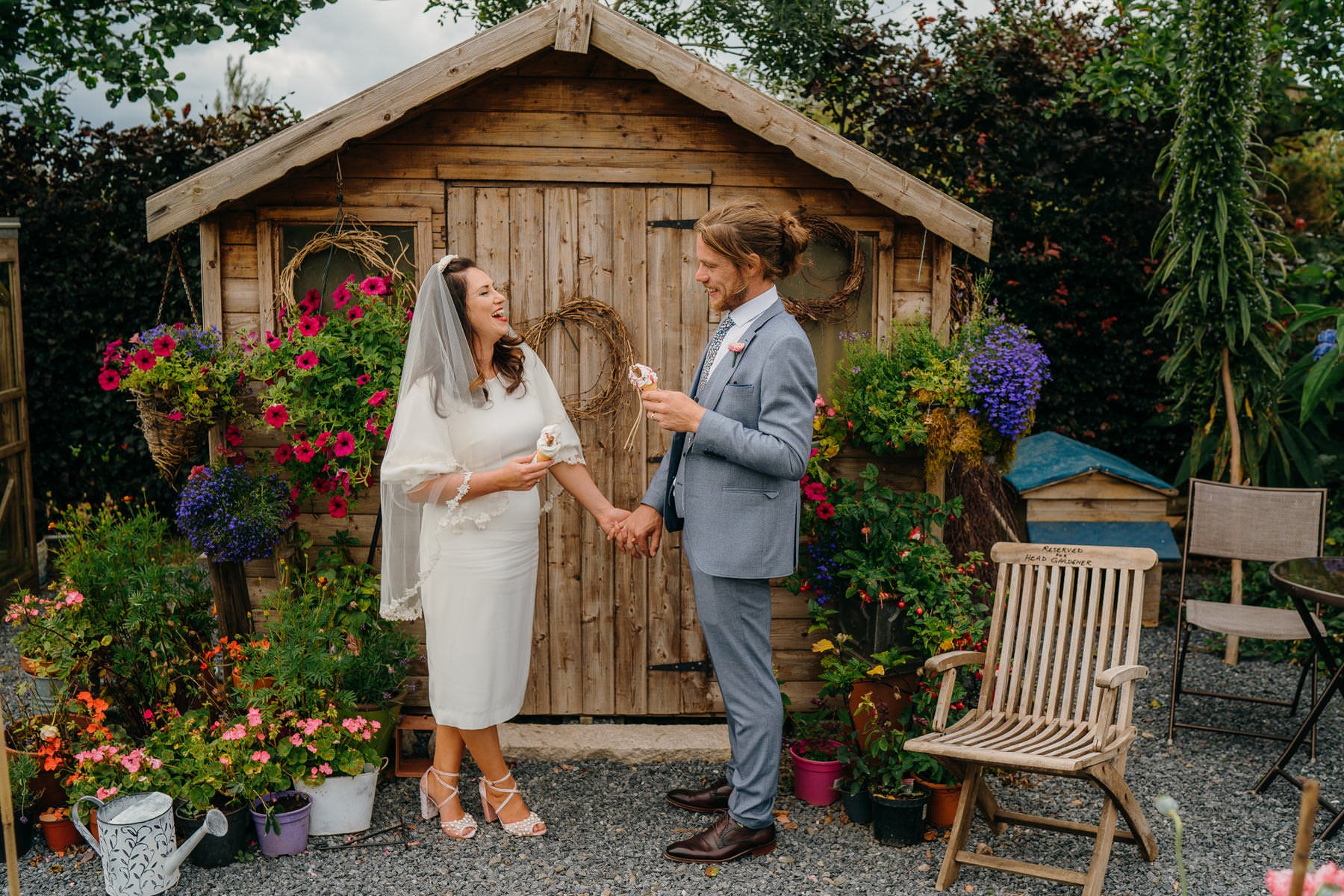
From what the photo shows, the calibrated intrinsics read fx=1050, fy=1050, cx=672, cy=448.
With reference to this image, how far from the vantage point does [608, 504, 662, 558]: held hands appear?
13.9 feet

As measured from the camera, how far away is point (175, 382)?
14.4ft

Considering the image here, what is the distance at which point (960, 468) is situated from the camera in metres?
5.79

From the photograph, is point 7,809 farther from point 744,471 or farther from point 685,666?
point 685,666

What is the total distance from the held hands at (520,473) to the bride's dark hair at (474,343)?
13.6 inches

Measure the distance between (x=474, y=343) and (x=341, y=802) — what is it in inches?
75.2

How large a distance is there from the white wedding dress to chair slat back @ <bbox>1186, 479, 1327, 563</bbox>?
12.4ft

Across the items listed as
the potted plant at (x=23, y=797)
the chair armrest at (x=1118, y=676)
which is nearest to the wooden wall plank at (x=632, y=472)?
the chair armrest at (x=1118, y=676)

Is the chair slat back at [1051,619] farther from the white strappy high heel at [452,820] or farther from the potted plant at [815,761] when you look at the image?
the white strappy high heel at [452,820]

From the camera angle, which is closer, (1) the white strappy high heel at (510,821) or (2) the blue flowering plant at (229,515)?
(1) the white strappy high heel at (510,821)

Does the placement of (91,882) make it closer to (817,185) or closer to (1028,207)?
(817,185)

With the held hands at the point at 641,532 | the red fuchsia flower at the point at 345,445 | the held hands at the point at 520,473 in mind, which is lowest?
the held hands at the point at 641,532

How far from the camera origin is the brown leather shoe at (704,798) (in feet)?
14.6

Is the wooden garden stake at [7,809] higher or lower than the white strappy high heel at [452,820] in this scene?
higher

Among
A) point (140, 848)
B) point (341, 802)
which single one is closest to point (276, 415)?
point (341, 802)
